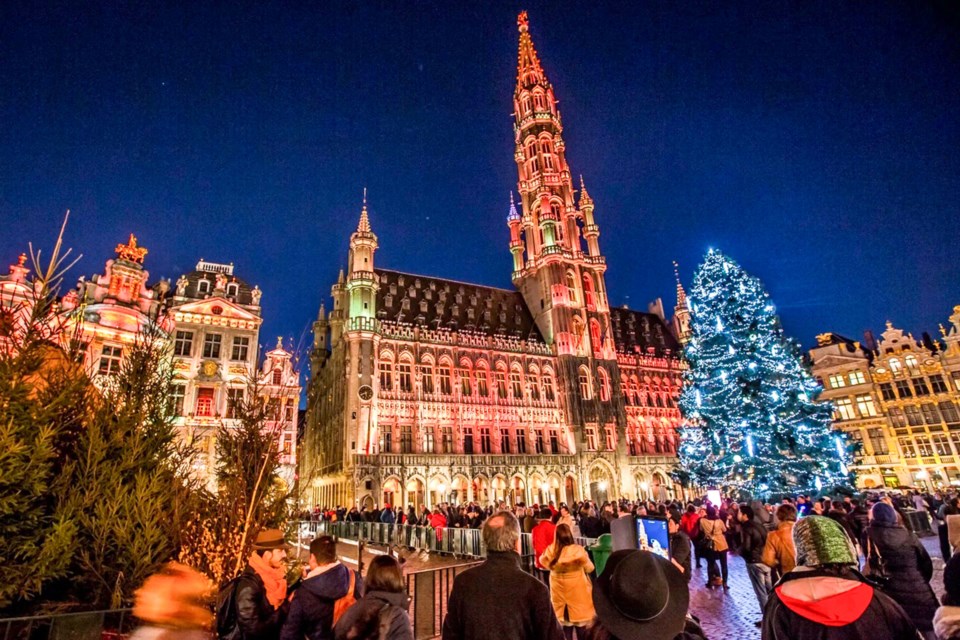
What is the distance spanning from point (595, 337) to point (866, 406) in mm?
24386

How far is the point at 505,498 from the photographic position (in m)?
35.8

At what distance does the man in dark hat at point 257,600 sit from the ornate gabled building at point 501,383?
90.5 feet

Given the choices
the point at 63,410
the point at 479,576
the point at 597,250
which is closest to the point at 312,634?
the point at 479,576

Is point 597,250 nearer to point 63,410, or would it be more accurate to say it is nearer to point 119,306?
point 119,306

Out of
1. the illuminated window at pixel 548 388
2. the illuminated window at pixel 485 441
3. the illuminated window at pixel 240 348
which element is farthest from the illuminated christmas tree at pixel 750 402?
the illuminated window at pixel 240 348

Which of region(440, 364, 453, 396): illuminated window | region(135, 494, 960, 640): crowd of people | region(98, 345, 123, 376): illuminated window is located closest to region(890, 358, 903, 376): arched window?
region(440, 364, 453, 396): illuminated window

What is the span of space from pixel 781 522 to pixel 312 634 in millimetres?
6394

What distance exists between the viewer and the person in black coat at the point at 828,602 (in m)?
2.17

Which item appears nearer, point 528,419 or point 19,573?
point 19,573

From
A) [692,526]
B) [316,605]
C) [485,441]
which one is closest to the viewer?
[316,605]

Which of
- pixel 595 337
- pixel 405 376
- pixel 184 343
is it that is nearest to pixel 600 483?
pixel 595 337

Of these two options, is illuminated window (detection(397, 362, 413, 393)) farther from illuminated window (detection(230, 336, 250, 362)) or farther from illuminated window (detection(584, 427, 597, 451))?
illuminated window (detection(584, 427, 597, 451))

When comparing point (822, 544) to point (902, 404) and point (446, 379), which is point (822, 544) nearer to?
point (446, 379)

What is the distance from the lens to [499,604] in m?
2.69
